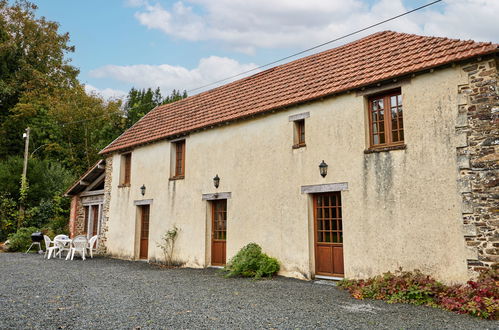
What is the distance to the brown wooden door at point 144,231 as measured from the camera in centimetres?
1458

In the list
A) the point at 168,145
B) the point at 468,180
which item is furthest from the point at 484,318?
the point at 168,145

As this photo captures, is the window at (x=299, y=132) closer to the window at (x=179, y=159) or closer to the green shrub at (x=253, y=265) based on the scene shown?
the green shrub at (x=253, y=265)

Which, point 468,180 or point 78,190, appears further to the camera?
point 78,190

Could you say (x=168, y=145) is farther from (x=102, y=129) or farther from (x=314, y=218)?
(x=102, y=129)

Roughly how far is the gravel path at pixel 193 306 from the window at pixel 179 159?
469 cm

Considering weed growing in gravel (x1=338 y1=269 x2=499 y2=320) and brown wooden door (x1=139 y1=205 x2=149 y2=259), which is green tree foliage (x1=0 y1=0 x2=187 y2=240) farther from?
weed growing in gravel (x1=338 y1=269 x2=499 y2=320)

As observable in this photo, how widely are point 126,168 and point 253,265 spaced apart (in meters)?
8.49

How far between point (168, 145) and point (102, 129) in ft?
55.4

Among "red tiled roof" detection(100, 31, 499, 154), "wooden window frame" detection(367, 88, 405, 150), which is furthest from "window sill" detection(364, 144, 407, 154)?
"red tiled roof" detection(100, 31, 499, 154)

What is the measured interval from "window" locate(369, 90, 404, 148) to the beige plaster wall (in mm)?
240

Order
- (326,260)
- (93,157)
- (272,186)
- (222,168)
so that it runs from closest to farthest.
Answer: (326,260) → (272,186) → (222,168) → (93,157)

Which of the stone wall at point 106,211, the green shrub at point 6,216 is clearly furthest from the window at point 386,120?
the green shrub at point 6,216

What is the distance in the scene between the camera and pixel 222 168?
11875 millimetres

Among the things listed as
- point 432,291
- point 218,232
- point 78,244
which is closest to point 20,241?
point 78,244
